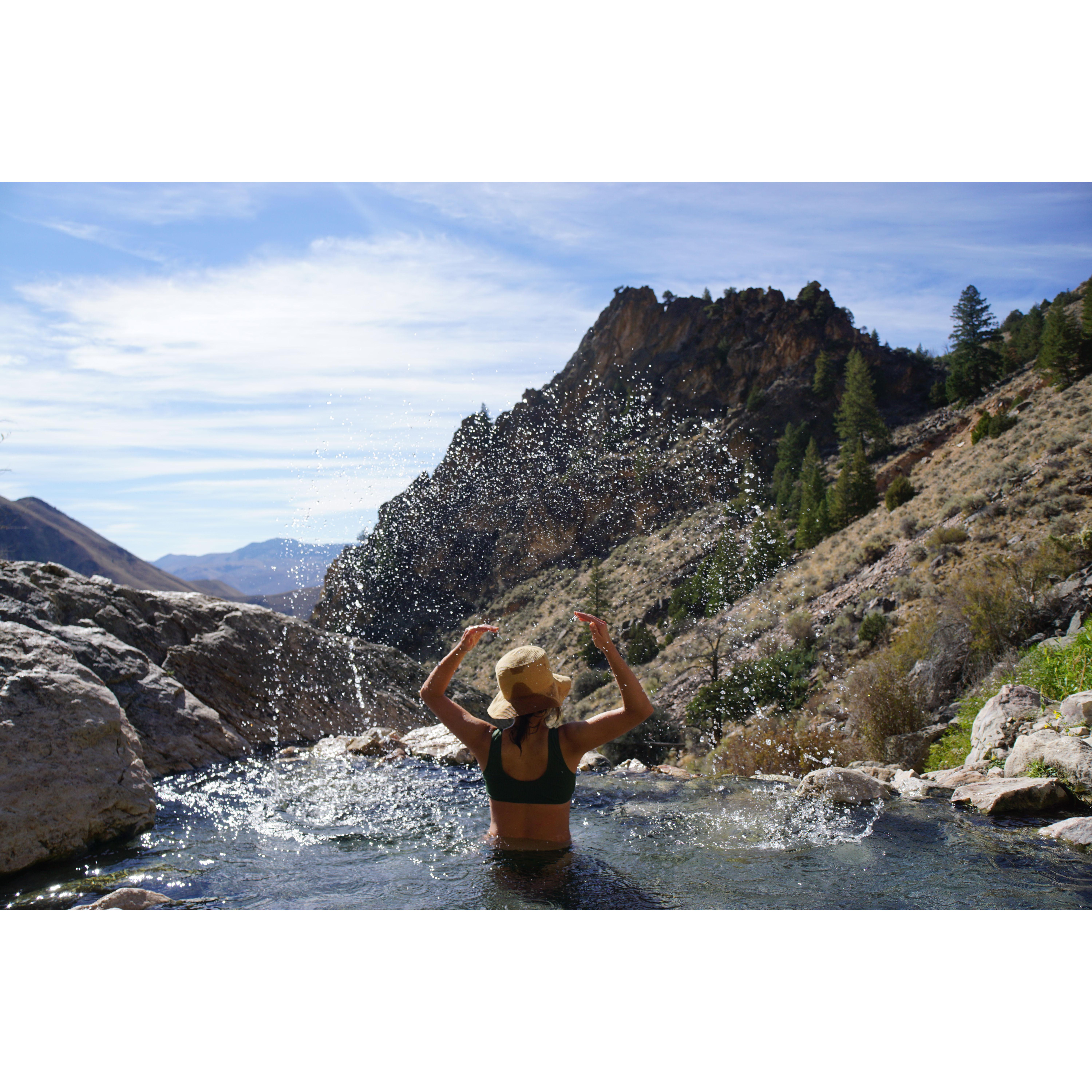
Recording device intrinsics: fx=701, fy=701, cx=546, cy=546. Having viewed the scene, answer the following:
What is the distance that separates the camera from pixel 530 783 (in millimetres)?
4328

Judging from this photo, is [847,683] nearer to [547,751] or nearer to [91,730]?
[547,751]

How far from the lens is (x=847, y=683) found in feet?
42.1

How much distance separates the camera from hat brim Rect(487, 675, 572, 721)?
13.9ft

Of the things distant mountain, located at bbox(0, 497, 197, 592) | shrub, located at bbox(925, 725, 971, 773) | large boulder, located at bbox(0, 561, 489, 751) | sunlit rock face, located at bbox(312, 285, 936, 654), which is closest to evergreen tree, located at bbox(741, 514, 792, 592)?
sunlit rock face, located at bbox(312, 285, 936, 654)

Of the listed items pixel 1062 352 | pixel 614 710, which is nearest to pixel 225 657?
pixel 614 710

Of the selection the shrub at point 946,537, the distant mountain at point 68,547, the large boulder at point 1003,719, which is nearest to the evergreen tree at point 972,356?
the shrub at point 946,537

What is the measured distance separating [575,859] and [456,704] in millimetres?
1674

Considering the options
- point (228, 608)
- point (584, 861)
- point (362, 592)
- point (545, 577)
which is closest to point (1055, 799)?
point (584, 861)

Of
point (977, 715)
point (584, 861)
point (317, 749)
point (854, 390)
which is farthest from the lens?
point (854, 390)

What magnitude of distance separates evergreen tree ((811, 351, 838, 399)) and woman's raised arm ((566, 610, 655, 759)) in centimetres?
6476

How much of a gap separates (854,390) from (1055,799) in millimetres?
52330

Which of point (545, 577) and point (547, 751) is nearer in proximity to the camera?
point (547, 751)

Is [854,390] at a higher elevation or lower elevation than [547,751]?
higher

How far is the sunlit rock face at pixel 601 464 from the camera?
57.2 meters
